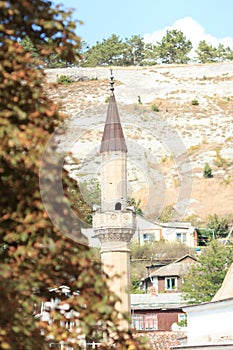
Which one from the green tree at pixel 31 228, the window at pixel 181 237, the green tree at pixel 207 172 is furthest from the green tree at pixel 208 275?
the green tree at pixel 207 172

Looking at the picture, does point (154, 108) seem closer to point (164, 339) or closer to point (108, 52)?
point (108, 52)

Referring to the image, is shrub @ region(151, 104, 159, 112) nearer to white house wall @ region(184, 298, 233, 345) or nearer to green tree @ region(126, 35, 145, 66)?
green tree @ region(126, 35, 145, 66)

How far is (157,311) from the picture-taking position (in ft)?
184

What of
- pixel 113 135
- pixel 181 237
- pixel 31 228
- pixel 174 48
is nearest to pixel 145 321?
pixel 113 135

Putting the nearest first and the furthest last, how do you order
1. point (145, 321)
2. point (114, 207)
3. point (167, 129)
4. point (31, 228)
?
point (31, 228), point (114, 207), point (145, 321), point (167, 129)

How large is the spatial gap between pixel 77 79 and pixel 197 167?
39867mm

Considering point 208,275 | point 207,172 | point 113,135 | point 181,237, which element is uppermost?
point 207,172

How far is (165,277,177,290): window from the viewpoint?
224 ft

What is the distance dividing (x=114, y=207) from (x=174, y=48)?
393 ft

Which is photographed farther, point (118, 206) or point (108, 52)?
point (108, 52)

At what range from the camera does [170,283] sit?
6888cm

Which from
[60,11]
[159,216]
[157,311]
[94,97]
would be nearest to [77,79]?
[94,97]

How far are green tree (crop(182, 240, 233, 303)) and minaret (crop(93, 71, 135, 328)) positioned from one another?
47.4ft

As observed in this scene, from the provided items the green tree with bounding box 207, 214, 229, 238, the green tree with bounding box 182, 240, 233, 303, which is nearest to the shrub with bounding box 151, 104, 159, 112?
the green tree with bounding box 207, 214, 229, 238
